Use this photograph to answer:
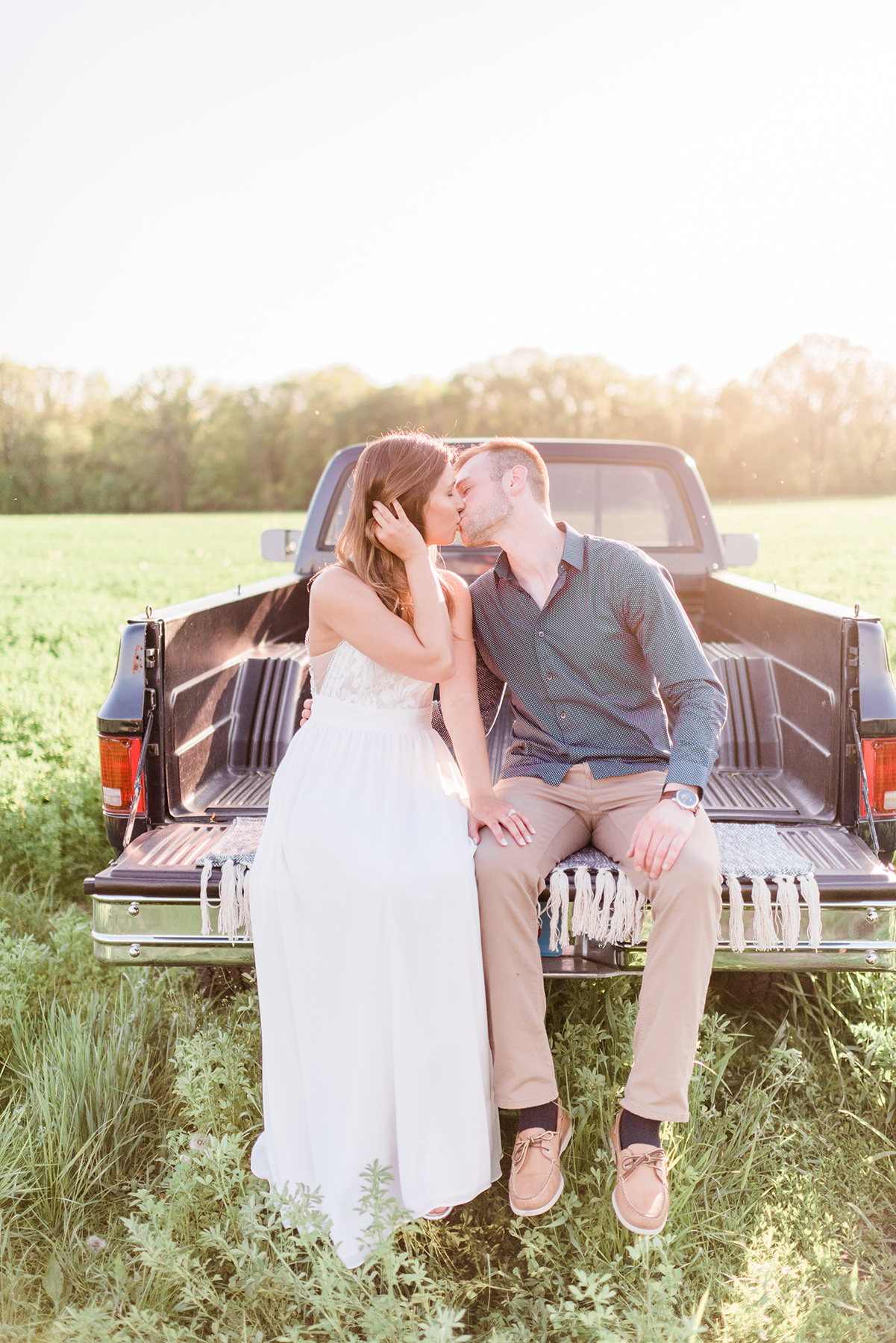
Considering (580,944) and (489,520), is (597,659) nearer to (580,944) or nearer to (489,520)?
(489,520)

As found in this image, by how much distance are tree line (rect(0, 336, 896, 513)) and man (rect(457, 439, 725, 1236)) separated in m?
39.2

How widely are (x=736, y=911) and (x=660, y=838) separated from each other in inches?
9.9

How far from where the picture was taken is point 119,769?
260cm

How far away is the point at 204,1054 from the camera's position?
8.35ft

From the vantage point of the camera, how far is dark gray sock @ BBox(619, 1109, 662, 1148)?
212cm

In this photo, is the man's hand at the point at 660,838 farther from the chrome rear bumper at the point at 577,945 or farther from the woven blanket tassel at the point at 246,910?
the woven blanket tassel at the point at 246,910

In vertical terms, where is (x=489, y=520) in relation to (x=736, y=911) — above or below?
above

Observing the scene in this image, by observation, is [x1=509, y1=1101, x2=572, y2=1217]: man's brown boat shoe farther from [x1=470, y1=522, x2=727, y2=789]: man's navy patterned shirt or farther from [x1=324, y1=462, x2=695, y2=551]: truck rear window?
[x1=324, y1=462, x2=695, y2=551]: truck rear window

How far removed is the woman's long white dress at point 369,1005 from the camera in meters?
2.07

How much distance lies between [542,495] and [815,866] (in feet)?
3.88

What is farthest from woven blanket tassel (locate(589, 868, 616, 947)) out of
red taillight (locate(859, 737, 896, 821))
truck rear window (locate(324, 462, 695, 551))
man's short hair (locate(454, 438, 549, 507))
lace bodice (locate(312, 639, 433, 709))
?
truck rear window (locate(324, 462, 695, 551))

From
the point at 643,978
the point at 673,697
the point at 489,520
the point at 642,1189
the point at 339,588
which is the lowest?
the point at 642,1189

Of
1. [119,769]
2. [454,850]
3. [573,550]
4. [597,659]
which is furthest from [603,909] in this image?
[119,769]

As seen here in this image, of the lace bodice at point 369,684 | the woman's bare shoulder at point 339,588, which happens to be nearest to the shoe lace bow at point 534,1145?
the lace bodice at point 369,684
